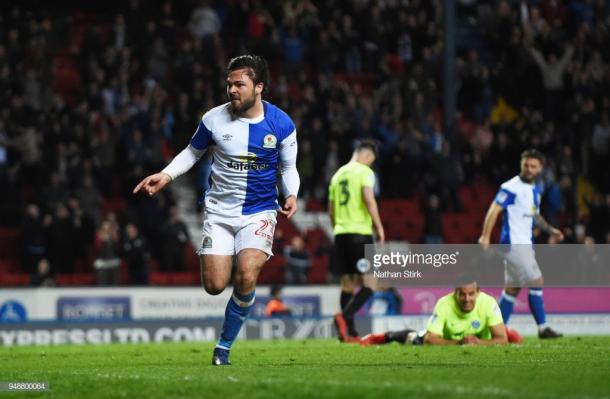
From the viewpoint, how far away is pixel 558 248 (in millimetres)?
Result: 20828

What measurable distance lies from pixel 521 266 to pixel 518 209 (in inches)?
29.0

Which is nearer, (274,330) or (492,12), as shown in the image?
(274,330)

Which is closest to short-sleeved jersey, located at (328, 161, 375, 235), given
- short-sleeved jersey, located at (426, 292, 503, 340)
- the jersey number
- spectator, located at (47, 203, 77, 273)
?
the jersey number

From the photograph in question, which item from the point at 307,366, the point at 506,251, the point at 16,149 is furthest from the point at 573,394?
the point at 16,149

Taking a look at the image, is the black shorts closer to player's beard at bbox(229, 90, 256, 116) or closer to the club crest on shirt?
the club crest on shirt

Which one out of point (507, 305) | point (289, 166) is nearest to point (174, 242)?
point (507, 305)

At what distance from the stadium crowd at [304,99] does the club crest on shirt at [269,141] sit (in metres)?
12.9

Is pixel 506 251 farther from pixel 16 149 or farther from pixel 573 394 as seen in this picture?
pixel 16 149

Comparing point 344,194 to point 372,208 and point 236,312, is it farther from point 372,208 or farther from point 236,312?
point 236,312

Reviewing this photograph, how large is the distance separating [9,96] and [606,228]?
12132mm

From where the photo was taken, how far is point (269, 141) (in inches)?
446

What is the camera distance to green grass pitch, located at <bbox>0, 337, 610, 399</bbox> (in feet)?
27.7

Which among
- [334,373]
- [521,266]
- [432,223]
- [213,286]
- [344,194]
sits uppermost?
[432,223]

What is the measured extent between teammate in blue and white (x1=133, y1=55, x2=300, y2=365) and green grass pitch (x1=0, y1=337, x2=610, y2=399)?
816mm
